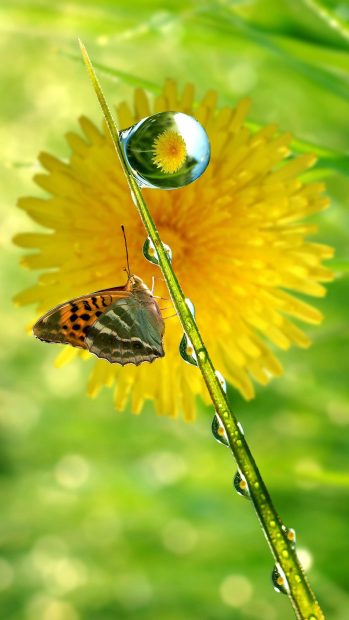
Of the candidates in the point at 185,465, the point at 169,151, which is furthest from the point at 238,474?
the point at 185,465

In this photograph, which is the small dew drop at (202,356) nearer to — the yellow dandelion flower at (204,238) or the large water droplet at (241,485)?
the large water droplet at (241,485)

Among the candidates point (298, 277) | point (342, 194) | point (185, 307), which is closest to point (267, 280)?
point (298, 277)

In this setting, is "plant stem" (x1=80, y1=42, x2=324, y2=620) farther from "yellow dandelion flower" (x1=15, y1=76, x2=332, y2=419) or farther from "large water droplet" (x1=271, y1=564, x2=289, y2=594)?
"yellow dandelion flower" (x1=15, y1=76, x2=332, y2=419)

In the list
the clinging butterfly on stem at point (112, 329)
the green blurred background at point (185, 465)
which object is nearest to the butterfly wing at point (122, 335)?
the clinging butterfly on stem at point (112, 329)

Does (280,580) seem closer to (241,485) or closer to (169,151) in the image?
(241,485)

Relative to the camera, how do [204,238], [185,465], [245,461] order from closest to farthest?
[245,461] < [204,238] < [185,465]

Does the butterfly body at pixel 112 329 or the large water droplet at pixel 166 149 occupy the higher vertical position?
the large water droplet at pixel 166 149

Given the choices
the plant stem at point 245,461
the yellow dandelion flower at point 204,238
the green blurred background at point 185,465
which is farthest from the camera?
the green blurred background at point 185,465
